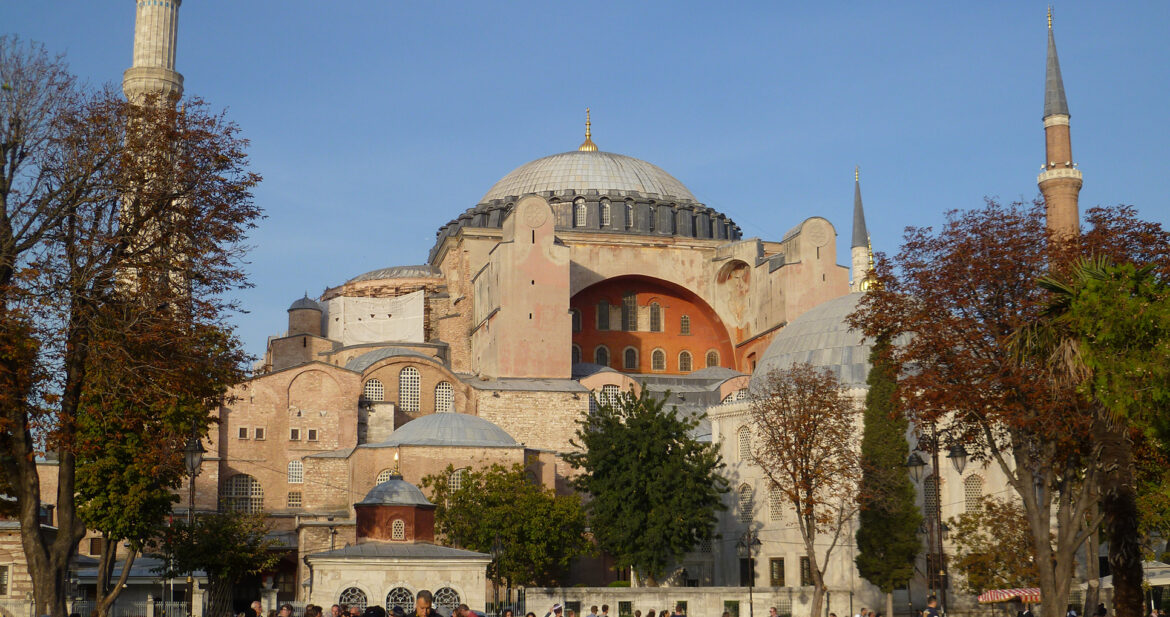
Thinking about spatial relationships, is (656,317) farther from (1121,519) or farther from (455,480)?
(1121,519)

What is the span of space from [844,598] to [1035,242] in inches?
664

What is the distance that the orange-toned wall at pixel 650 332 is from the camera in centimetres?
5400

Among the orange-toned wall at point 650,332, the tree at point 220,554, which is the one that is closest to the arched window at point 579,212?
the orange-toned wall at point 650,332

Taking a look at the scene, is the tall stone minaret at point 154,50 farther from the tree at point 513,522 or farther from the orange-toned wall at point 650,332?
the orange-toned wall at point 650,332

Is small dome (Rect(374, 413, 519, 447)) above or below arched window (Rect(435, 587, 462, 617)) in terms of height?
above

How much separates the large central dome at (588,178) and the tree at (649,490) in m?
21.4

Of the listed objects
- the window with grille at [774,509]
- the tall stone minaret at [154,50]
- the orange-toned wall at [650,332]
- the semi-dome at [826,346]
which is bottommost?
the window with grille at [774,509]

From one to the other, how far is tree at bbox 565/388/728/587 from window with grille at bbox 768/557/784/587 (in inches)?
102

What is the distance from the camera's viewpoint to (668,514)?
118 feet

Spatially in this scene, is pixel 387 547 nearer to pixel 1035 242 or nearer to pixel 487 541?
pixel 487 541

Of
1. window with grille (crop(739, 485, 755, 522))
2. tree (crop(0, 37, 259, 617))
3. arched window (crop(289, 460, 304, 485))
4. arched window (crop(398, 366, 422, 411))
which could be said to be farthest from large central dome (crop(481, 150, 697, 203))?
tree (crop(0, 37, 259, 617))

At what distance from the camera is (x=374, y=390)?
4625cm

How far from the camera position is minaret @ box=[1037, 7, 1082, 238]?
135 ft

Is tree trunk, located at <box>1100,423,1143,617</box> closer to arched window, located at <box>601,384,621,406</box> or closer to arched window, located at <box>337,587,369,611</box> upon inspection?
arched window, located at <box>337,587,369,611</box>
